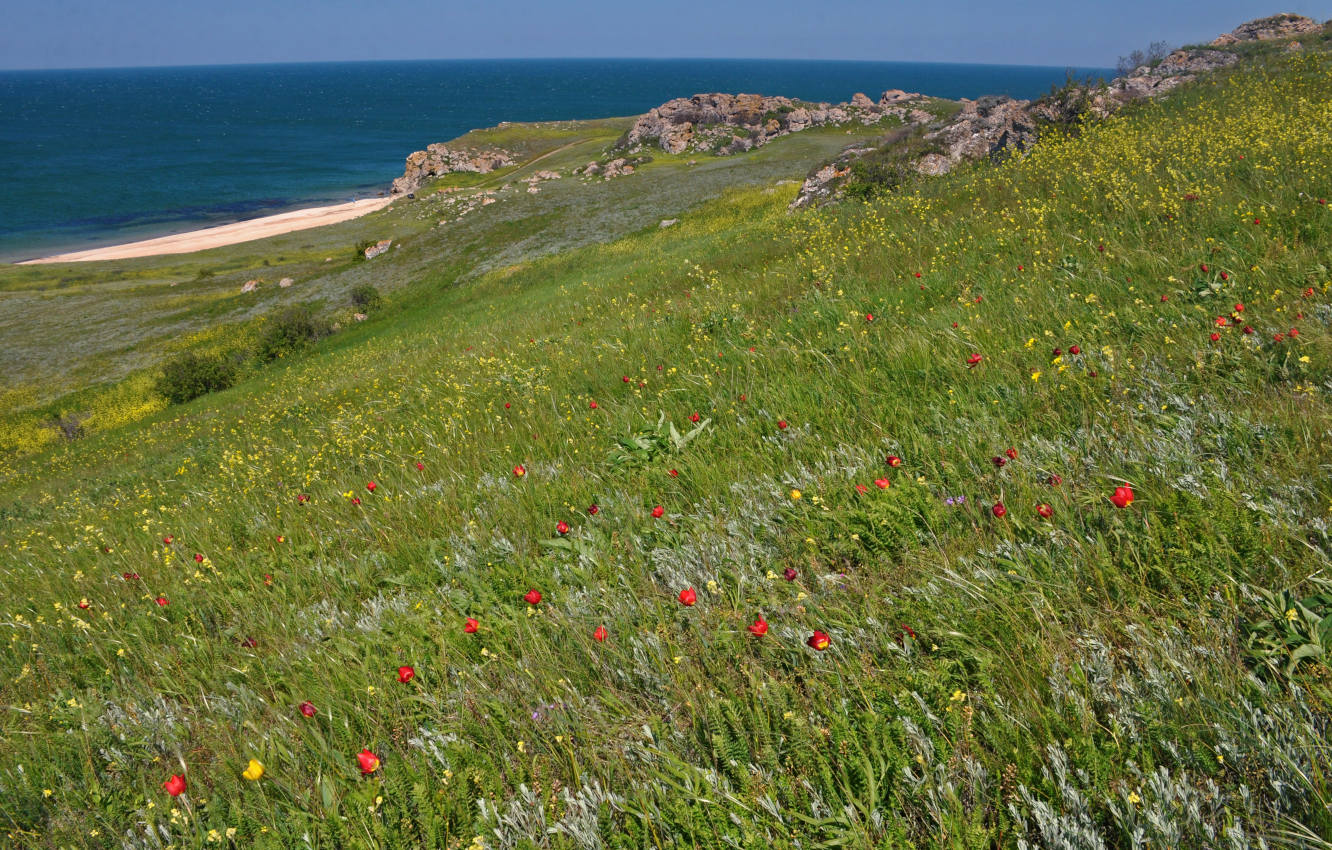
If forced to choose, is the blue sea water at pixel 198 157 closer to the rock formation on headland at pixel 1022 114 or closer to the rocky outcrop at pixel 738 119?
the rock formation on headland at pixel 1022 114

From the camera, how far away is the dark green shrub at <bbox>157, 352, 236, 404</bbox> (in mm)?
28641

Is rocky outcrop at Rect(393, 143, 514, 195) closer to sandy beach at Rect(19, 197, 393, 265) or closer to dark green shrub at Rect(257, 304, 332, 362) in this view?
sandy beach at Rect(19, 197, 393, 265)

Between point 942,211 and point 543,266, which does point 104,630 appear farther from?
point 543,266

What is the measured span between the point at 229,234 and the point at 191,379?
→ 158 feet

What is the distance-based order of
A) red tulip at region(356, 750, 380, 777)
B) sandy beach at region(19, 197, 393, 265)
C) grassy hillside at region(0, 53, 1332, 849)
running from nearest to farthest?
1. grassy hillside at region(0, 53, 1332, 849)
2. red tulip at region(356, 750, 380, 777)
3. sandy beach at region(19, 197, 393, 265)

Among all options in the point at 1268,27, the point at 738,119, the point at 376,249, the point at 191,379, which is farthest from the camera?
the point at 738,119

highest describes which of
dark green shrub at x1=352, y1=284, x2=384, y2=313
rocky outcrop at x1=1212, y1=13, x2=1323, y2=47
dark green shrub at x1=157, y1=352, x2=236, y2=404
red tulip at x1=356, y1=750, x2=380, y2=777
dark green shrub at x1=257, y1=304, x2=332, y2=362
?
rocky outcrop at x1=1212, y1=13, x2=1323, y2=47

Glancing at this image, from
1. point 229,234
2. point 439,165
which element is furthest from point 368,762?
point 439,165

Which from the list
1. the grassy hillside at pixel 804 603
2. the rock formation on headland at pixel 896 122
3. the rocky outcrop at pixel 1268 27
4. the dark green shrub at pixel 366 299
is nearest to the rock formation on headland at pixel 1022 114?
the rock formation on headland at pixel 896 122

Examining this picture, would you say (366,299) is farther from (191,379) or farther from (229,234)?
(229,234)

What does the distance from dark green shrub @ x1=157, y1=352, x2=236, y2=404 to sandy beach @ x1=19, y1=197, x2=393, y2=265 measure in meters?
40.6

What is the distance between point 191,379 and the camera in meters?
28.8

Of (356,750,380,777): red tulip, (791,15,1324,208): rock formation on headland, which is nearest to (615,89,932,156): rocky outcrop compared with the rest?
(791,15,1324,208): rock formation on headland

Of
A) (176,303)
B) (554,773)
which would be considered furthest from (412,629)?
(176,303)
